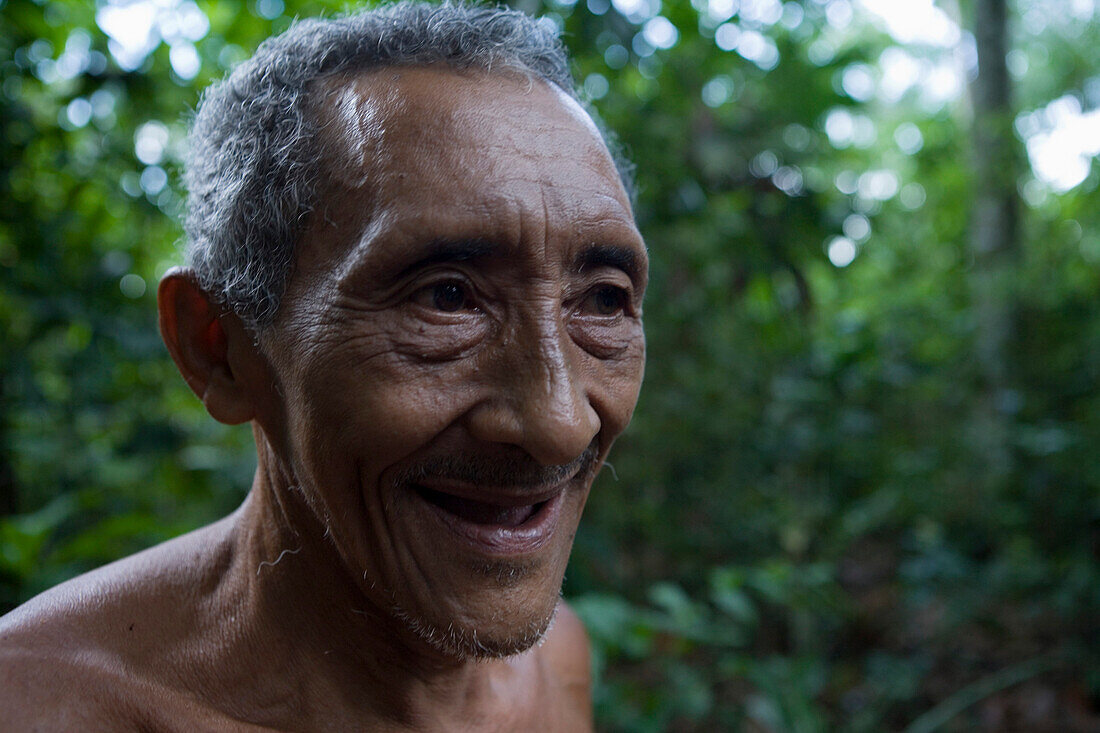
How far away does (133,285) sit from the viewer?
11.5 feet

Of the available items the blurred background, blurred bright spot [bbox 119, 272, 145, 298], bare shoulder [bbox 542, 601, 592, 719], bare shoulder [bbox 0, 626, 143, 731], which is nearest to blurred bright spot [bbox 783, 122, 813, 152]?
the blurred background

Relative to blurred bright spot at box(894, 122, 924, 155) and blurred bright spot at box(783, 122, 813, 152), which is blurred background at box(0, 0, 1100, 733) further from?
blurred bright spot at box(894, 122, 924, 155)

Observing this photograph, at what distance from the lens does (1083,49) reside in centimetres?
729

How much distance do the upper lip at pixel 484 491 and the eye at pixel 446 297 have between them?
0.28 metres

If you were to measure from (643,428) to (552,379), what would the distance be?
2767 mm

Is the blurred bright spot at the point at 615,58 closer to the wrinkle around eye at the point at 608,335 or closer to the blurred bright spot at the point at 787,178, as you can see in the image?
the blurred bright spot at the point at 787,178

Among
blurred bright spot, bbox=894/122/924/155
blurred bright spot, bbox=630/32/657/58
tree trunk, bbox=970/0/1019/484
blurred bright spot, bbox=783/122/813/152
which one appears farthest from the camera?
blurred bright spot, bbox=894/122/924/155

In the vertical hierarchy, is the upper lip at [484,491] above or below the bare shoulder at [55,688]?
above

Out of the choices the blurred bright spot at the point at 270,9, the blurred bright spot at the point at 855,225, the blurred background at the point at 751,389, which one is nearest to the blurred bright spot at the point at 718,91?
the blurred background at the point at 751,389

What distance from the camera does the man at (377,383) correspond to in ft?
4.02

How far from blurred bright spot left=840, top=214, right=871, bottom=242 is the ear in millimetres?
2320

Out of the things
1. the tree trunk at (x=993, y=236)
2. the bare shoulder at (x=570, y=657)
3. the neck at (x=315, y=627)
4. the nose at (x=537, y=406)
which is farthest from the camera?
the tree trunk at (x=993, y=236)

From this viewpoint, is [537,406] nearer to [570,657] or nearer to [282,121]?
[282,121]

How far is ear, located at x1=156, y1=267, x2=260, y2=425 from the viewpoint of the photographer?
143cm
